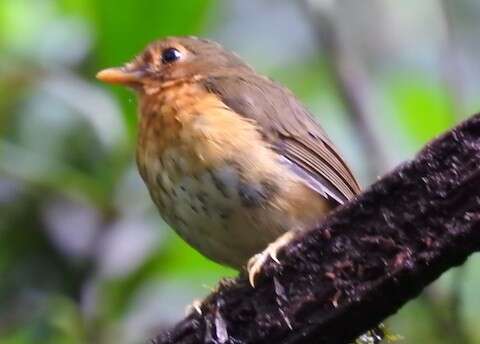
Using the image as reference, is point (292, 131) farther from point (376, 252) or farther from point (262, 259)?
point (376, 252)

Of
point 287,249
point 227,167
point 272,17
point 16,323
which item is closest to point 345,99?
point 227,167

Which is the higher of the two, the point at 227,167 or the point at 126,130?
the point at 227,167

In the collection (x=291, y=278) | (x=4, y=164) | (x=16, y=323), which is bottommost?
(x=16, y=323)

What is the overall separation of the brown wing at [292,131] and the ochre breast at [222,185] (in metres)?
0.05

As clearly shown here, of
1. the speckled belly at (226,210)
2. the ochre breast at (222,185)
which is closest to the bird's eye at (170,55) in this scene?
the ochre breast at (222,185)

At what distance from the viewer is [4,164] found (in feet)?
13.6

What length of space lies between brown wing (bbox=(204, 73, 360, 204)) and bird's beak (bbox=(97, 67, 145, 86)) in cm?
31

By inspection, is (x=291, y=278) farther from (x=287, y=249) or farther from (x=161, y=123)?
(x=161, y=123)

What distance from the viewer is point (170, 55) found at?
429 centimetres

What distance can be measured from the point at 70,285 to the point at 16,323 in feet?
0.81

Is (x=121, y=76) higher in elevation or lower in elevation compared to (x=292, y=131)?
lower

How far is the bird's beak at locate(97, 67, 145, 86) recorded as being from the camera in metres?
4.17

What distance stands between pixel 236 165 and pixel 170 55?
0.88 m

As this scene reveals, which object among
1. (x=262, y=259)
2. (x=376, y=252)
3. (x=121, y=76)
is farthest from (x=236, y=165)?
(x=376, y=252)
